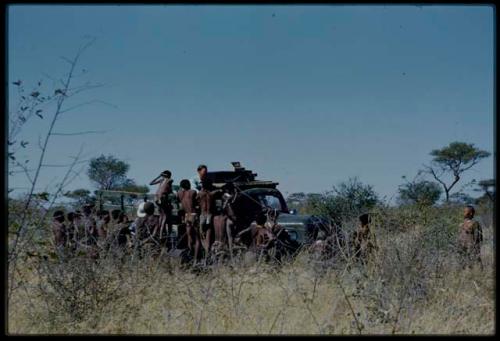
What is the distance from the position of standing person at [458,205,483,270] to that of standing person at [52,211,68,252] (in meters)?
4.54

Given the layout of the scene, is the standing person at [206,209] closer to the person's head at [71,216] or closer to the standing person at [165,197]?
the standing person at [165,197]

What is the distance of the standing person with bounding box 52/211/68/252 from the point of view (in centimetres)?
658

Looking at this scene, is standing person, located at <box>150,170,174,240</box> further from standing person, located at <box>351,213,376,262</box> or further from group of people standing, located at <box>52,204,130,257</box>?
standing person, located at <box>351,213,376,262</box>

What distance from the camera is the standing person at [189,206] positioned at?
36.6ft

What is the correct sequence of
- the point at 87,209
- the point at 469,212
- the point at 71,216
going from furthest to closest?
the point at 469,212 < the point at 87,209 < the point at 71,216

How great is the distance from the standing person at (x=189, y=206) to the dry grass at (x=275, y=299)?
363cm

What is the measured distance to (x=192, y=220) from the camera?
11211 millimetres

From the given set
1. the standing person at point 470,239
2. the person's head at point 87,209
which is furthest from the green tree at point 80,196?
the standing person at point 470,239

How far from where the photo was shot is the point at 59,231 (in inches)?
265

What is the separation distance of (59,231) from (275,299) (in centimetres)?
244

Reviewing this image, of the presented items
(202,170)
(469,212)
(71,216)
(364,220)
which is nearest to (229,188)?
(202,170)

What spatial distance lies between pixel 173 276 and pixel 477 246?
3780 mm

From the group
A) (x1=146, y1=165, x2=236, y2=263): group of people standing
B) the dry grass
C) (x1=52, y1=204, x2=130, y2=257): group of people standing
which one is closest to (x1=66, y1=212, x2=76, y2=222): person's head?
(x1=52, y1=204, x2=130, y2=257): group of people standing

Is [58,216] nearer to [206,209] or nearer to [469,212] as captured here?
[206,209]
